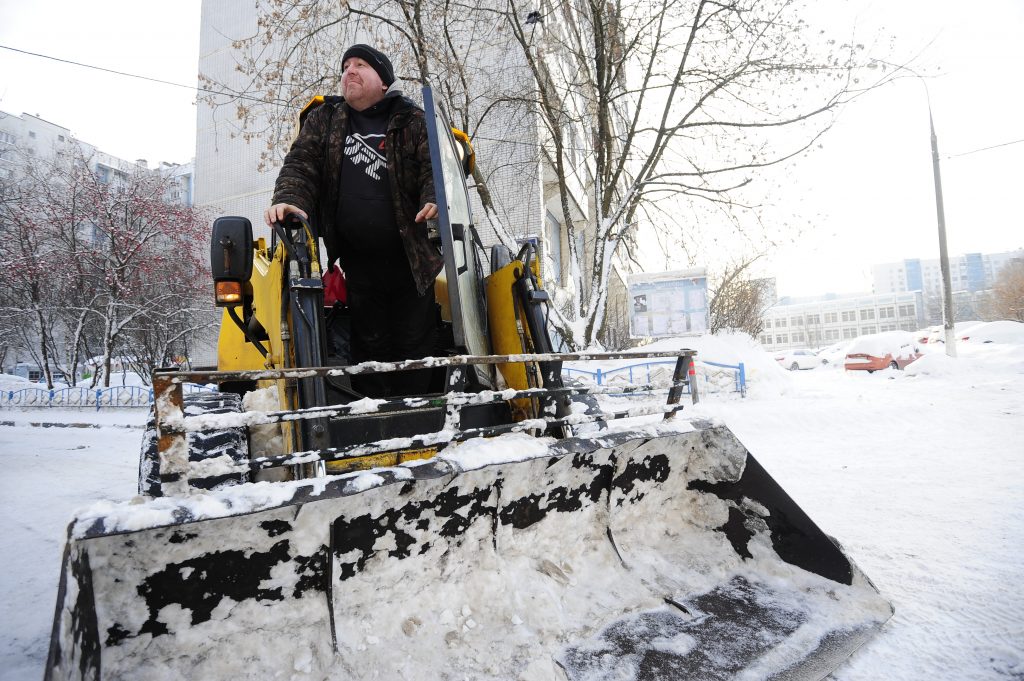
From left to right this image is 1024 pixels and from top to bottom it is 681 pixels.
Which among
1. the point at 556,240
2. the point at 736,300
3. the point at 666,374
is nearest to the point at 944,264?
the point at 736,300

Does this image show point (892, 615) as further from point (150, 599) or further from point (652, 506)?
point (150, 599)

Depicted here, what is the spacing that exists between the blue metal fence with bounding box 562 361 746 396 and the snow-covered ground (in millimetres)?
3168

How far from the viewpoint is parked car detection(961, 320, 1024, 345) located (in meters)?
25.5

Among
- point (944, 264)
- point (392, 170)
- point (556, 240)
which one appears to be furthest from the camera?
point (556, 240)

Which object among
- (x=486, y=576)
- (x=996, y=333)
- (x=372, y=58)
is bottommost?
(x=996, y=333)

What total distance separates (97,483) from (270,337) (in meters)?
4.45

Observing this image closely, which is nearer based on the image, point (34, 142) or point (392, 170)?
point (392, 170)

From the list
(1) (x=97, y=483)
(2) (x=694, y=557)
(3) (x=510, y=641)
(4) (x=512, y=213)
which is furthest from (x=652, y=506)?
(4) (x=512, y=213)

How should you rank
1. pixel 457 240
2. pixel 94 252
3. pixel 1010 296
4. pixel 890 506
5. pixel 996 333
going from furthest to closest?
pixel 1010 296 < pixel 996 333 < pixel 94 252 < pixel 890 506 < pixel 457 240

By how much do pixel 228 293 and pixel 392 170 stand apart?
41.6 inches

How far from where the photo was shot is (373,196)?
283 cm

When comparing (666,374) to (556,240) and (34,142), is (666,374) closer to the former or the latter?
(556,240)

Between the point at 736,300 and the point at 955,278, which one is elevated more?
the point at 955,278

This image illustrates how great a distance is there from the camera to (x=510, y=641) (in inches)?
65.6
